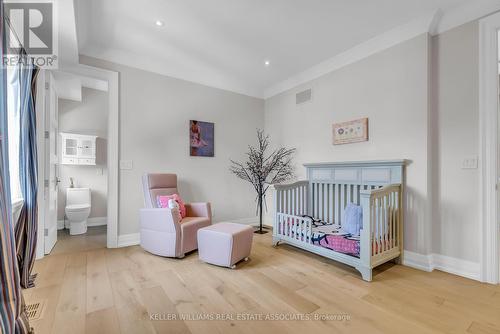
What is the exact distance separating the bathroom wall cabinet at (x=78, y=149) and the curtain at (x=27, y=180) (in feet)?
6.94

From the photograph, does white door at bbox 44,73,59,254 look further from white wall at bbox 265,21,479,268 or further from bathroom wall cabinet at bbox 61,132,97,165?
white wall at bbox 265,21,479,268

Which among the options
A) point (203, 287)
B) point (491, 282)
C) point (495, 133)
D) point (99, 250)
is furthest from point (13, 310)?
point (495, 133)

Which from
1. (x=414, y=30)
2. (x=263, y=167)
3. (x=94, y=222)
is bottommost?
(x=94, y=222)

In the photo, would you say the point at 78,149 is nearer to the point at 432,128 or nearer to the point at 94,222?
the point at 94,222

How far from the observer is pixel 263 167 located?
3.94 meters

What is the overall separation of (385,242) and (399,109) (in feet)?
4.64

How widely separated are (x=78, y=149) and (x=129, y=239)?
2.13 meters

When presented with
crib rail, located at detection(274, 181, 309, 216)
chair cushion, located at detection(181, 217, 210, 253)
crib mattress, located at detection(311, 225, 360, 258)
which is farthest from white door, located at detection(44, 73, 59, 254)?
crib mattress, located at detection(311, 225, 360, 258)

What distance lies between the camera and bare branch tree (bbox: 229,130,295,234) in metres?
3.83

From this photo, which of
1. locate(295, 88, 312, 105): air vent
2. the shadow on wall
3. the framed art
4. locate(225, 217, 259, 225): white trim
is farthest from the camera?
locate(225, 217, 259, 225): white trim

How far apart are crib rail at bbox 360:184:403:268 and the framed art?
0.76 metres

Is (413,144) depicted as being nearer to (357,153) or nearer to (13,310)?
(357,153)

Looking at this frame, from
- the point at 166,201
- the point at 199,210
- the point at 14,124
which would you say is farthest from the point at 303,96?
the point at 14,124

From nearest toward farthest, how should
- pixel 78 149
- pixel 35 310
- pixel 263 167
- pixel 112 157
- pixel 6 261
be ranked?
pixel 6 261
pixel 35 310
pixel 112 157
pixel 263 167
pixel 78 149
